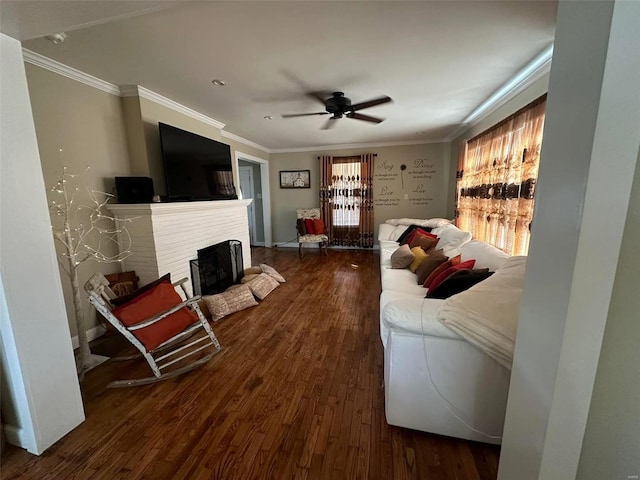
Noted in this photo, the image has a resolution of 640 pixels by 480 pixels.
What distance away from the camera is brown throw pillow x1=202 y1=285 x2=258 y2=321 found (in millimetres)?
2881

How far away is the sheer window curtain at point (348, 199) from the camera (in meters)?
5.75

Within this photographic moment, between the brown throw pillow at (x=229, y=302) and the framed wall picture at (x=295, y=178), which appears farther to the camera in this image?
the framed wall picture at (x=295, y=178)

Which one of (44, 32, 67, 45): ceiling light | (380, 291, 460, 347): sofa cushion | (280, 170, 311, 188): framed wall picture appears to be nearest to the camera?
(380, 291, 460, 347): sofa cushion

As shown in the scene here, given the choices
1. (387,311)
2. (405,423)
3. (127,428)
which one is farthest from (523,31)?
(127,428)

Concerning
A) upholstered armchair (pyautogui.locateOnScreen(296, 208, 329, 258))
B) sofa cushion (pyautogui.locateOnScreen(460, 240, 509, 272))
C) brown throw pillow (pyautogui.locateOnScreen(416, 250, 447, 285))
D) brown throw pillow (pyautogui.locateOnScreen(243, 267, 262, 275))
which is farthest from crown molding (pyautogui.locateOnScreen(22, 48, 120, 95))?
sofa cushion (pyautogui.locateOnScreen(460, 240, 509, 272))

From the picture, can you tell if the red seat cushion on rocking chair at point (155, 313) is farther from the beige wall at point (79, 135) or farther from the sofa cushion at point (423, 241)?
the sofa cushion at point (423, 241)

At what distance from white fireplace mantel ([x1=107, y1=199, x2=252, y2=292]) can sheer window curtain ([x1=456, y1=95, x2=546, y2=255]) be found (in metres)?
3.39

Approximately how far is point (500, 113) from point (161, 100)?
381cm

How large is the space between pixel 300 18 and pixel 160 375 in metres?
2.55

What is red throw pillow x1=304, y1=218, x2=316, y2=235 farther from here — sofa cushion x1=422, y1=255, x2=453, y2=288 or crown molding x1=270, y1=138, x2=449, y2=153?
sofa cushion x1=422, y1=255, x2=453, y2=288

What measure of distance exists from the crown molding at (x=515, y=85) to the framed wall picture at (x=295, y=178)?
3307 mm

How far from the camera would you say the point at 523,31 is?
1760 millimetres

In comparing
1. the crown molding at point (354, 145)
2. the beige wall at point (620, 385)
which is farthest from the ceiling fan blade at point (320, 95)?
the crown molding at point (354, 145)

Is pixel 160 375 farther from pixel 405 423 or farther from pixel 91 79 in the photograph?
pixel 91 79
